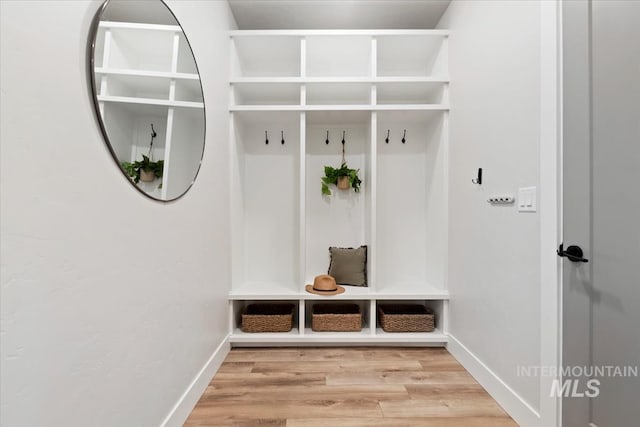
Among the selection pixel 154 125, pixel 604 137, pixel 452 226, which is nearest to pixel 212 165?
pixel 154 125

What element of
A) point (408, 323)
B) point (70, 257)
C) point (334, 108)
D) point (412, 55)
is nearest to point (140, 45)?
point (70, 257)

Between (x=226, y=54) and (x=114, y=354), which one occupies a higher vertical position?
(x=226, y=54)

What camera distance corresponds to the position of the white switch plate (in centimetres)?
136

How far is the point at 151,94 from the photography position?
1.19m

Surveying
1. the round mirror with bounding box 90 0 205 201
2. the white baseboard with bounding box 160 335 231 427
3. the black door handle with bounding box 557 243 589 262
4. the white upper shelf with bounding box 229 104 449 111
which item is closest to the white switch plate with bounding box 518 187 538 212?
the black door handle with bounding box 557 243 589 262

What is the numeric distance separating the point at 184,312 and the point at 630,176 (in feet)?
6.37

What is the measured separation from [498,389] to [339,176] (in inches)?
74.6

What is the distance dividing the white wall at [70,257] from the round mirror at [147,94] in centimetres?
6

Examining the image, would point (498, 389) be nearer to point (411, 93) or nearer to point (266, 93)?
point (411, 93)

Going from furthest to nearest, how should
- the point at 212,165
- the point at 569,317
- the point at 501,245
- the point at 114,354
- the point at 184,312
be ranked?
the point at 212,165, the point at 501,245, the point at 184,312, the point at 569,317, the point at 114,354

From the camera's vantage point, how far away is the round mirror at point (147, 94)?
95 cm

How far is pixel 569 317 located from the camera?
1211 millimetres

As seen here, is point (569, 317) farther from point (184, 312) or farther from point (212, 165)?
point (212, 165)

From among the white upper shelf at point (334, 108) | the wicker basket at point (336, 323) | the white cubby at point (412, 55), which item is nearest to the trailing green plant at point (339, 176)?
the white upper shelf at point (334, 108)
